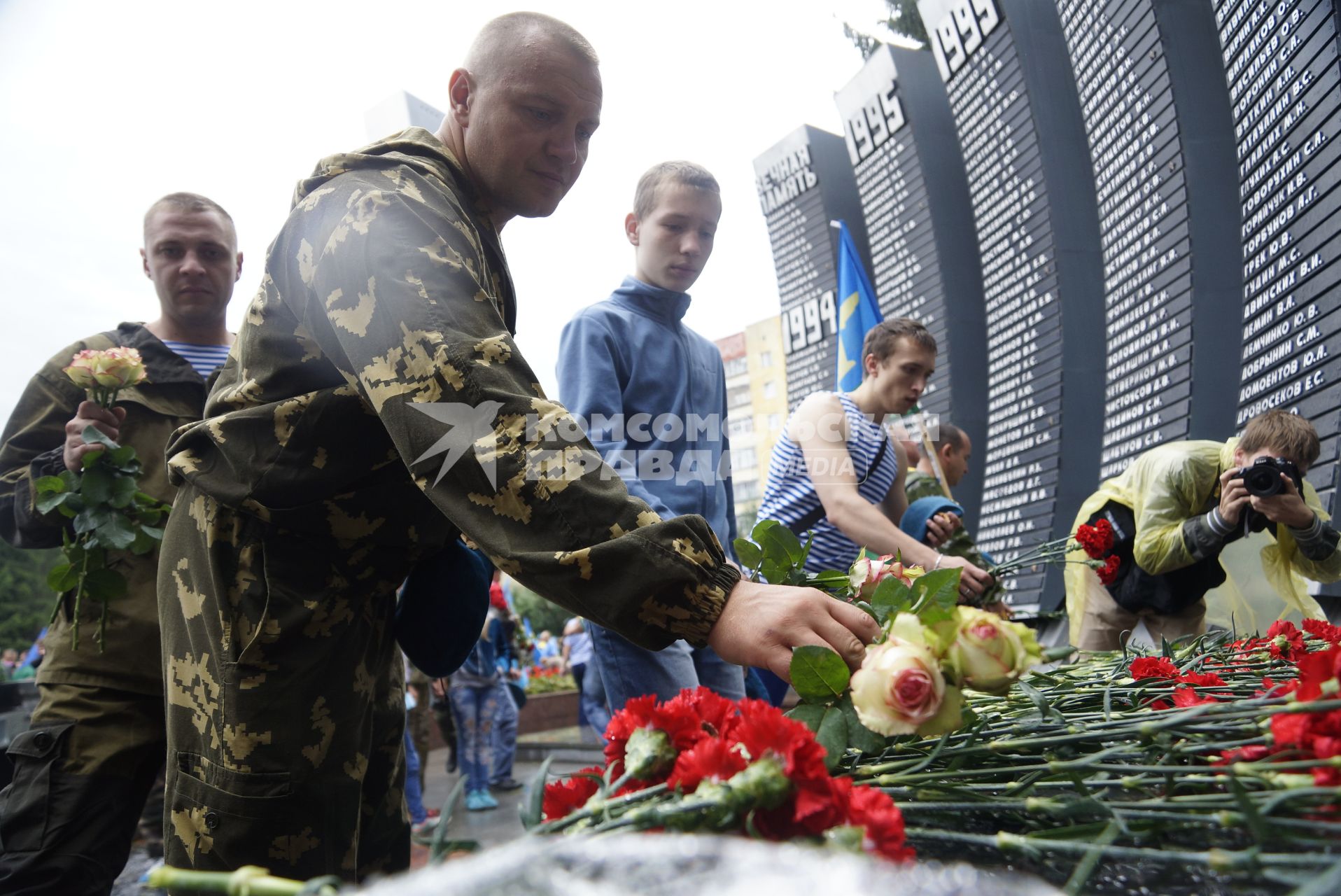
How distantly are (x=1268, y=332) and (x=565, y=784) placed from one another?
18.1ft

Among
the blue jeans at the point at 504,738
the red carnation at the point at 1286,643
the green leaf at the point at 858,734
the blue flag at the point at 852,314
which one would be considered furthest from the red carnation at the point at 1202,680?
the blue jeans at the point at 504,738

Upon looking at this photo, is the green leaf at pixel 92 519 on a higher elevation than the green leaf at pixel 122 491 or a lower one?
lower

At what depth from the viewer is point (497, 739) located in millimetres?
7559

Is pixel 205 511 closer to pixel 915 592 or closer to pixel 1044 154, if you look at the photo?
pixel 915 592

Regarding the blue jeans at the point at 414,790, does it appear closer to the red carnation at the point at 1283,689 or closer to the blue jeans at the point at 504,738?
the blue jeans at the point at 504,738

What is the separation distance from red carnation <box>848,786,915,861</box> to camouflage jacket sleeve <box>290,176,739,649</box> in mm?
373

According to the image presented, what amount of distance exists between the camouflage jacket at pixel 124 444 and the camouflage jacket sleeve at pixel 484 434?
1.29 metres

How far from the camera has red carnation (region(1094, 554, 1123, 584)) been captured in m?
3.25

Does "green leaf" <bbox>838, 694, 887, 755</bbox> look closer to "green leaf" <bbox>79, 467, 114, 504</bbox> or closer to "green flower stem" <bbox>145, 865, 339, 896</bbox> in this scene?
"green flower stem" <bbox>145, 865, 339, 896</bbox>

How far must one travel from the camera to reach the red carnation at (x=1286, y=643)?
1.40 m

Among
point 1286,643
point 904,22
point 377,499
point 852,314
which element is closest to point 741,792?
point 377,499

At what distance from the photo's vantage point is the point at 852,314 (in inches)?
249

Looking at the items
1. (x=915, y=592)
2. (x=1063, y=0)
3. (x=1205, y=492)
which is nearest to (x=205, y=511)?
(x=915, y=592)

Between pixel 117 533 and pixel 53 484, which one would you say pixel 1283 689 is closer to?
pixel 117 533
